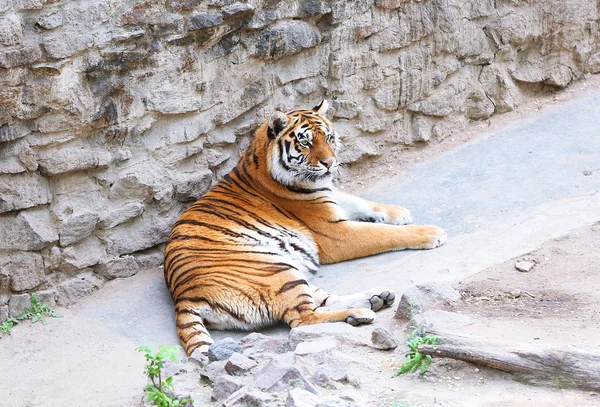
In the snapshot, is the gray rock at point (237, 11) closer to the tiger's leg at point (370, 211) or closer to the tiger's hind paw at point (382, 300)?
the tiger's leg at point (370, 211)

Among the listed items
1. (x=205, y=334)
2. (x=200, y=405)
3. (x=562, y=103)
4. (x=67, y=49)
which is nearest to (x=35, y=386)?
(x=205, y=334)

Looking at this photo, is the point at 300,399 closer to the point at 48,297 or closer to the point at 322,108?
the point at 48,297

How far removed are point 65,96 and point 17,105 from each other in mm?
280

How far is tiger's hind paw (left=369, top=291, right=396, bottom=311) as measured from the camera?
200 inches

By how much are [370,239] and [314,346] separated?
1.89 metres

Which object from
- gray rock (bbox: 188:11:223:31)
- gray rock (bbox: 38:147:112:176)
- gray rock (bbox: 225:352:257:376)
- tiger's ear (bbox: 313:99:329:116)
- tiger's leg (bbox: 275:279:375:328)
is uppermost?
gray rock (bbox: 188:11:223:31)

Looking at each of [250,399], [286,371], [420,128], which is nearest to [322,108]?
[420,128]

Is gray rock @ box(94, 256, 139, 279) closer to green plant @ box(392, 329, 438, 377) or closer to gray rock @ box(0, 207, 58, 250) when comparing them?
gray rock @ box(0, 207, 58, 250)

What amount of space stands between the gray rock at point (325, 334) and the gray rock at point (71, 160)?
1.78m

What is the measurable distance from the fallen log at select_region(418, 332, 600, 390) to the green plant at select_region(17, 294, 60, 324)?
101 inches

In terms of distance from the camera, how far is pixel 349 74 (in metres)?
6.78

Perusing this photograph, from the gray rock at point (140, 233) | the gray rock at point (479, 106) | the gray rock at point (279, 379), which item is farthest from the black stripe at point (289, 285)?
the gray rock at point (479, 106)

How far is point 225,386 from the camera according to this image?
363 centimetres

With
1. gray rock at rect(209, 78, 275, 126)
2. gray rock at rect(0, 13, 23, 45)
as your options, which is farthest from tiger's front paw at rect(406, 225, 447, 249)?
gray rock at rect(0, 13, 23, 45)
